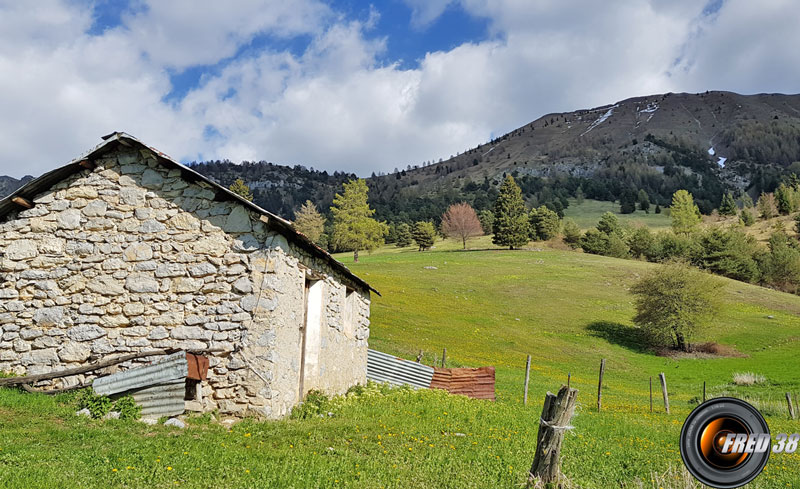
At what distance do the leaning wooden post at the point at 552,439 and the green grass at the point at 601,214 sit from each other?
119m

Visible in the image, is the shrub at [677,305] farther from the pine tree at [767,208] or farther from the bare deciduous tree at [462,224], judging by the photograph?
the pine tree at [767,208]

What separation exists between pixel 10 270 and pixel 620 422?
53.5ft

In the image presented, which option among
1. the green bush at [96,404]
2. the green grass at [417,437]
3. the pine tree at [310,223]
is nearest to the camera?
the green grass at [417,437]

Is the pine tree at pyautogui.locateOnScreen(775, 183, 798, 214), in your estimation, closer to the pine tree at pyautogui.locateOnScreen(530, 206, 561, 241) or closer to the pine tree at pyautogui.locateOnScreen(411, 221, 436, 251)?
the pine tree at pyautogui.locateOnScreen(530, 206, 561, 241)

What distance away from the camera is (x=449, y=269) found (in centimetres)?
6394

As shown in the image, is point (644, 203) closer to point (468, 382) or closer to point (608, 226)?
point (608, 226)

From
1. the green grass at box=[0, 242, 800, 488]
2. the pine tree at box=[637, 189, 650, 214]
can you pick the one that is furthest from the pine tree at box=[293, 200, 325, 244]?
the pine tree at box=[637, 189, 650, 214]

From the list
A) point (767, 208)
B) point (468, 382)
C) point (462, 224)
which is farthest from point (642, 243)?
point (468, 382)

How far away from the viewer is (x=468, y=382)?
60.4 feet

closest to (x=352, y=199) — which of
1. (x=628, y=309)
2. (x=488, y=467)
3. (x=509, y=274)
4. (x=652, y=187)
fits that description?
(x=509, y=274)

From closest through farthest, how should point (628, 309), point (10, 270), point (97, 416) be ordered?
1. point (97, 416)
2. point (10, 270)
3. point (628, 309)

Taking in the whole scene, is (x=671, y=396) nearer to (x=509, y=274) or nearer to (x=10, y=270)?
(x=10, y=270)

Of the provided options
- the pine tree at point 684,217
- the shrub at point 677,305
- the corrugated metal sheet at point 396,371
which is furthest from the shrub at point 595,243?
the corrugated metal sheet at point 396,371

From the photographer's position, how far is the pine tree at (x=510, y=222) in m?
85.4
